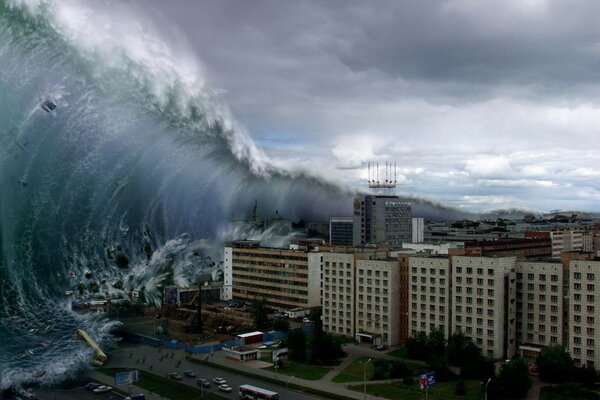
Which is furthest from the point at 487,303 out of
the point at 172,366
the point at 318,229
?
the point at 318,229

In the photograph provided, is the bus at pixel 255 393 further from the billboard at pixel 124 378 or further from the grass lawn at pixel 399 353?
the grass lawn at pixel 399 353

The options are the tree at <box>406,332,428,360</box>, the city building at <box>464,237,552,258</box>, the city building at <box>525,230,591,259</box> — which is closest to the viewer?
the tree at <box>406,332,428,360</box>

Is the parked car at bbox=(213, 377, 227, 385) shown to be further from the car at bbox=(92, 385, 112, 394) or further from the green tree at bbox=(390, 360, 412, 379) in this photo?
the green tree at bbox=(390, 360, 412, 379)

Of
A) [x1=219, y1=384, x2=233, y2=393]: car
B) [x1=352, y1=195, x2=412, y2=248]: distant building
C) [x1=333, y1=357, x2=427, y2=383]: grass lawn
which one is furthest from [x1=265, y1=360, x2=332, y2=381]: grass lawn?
[x1=352, y1=195, x2=412, y2=248]: distant building

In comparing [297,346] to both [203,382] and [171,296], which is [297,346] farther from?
[171,296]

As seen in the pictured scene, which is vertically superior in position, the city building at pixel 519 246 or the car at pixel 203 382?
the city building at pixel 519 246

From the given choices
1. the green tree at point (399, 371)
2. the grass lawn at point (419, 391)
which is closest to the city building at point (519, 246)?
the green tree at point (399, 371)
